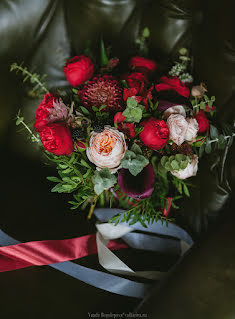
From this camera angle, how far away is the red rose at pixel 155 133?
579 millimetres

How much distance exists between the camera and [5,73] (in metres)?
0.90

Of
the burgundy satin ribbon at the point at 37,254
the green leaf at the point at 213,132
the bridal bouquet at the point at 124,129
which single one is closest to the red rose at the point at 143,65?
the bridal bouquet at the point at 124,129

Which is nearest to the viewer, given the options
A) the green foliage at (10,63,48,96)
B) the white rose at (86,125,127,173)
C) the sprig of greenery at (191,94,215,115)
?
the white rose at (86,125,127,173)

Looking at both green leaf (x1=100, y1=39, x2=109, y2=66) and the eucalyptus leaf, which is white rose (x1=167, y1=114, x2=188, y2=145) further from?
green leaf (x1=100, y1=39, x2=109, y2=66)

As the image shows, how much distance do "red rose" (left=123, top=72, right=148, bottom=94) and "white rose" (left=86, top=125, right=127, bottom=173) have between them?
0.13 meters

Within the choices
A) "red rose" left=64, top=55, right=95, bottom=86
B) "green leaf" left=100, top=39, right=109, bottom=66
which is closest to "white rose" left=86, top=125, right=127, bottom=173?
"red rose" left=64, top=55, right=95, bottom=86

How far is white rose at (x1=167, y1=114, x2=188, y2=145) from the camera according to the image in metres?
0.60

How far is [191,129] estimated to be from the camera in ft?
2.06

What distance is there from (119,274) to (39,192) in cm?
40

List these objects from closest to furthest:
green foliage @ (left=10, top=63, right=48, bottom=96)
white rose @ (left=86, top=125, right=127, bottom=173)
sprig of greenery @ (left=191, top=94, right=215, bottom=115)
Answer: white rose @ (left=86, top=125, right=127, bottom=173)
sprig of greenery @ (left=191, top=94, right=215, bottom=115)
green foliage @ (left=10, top=63, right=48, bottom=96)

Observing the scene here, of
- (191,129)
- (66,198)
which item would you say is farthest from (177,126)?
(66,198)

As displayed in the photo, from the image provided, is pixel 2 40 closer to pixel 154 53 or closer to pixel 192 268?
pixel 154 53

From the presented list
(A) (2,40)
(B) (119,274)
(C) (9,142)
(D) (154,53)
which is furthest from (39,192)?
(D) (154,53)

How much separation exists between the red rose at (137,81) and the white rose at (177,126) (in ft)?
0.34
